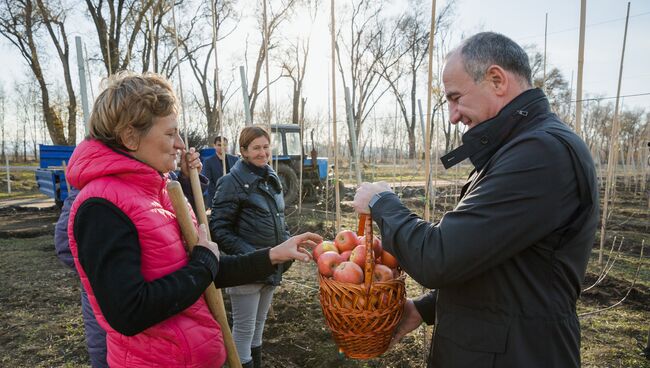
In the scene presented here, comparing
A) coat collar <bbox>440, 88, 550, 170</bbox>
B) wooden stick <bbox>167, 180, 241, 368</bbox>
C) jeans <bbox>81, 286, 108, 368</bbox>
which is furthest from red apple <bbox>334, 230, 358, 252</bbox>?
jeans <bbox>81, 286, 108, 368</bbox>

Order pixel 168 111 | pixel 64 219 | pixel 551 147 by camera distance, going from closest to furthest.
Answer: pixel 551 147, pixel 168 111, pixel 64 219

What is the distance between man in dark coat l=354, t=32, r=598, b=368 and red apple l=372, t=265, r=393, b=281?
0.65ft

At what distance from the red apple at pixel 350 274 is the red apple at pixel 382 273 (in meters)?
0.05

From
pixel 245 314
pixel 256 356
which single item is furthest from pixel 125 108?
pixel 256 356

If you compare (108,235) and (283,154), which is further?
(283,154)

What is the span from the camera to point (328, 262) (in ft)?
4.65

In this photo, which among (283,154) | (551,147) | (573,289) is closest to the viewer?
(551,147)

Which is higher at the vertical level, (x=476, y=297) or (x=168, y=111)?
(x=168, y=111)

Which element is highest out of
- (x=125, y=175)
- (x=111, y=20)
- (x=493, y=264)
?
(x=111, y=20)

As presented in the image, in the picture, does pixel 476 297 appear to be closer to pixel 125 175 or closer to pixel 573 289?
pixel 573 289

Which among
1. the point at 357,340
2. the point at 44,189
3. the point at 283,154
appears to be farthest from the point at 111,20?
the point at 357,340

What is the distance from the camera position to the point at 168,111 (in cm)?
118

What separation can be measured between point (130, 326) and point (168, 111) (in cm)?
62

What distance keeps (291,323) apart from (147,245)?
101 inches
